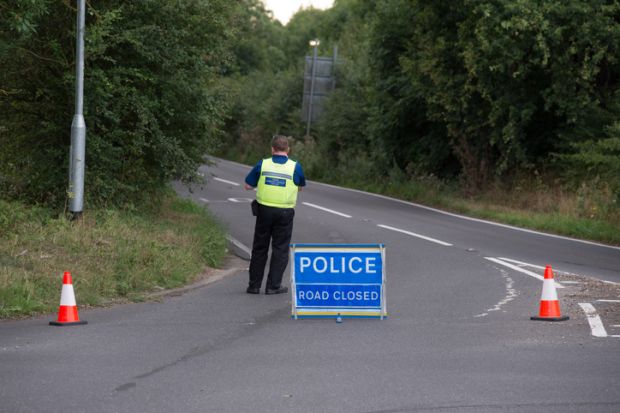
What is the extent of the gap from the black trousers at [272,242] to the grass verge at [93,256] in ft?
3.83

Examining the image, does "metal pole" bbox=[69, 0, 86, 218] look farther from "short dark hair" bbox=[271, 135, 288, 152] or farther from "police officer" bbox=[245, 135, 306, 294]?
"short dark hair" bbox=[271, 135, 288, 152]

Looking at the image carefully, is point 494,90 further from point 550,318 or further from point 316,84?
point 316,84

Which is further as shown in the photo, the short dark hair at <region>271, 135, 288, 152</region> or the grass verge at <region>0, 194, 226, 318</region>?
the short dark hair at <region>271, 135, 288, 152</region>

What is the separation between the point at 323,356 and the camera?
28.7 ft

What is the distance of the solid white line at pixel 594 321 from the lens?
9.88 m

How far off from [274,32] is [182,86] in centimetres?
9367

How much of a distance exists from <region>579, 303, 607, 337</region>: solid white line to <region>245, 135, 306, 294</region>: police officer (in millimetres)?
3407

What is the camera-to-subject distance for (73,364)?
830 cm

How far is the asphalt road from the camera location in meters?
7.18

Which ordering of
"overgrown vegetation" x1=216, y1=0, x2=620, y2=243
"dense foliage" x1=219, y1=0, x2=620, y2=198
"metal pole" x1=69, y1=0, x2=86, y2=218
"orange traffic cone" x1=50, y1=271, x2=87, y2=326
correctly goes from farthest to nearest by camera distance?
"dense foliage" x1=219, y1=0, x2=620, y2=198
"overgrown vegetation" x1=216, y1=0, x2=620, y2=243
"metal pole" x1=69, y1=0, x2=86, y2=218
"orange traffic cone" x1=50, y1=271, x2=87, y2=326

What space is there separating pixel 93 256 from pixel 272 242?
2279mm

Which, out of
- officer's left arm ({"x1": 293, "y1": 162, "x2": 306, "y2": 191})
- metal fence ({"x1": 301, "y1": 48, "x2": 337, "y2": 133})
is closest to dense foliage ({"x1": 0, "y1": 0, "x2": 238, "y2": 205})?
officer's left arm ({"x1": 293, "y1": 162, "x2": 306, "y2": 191})

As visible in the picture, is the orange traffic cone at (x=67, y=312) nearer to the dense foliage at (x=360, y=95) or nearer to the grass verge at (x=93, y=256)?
the grass verge at (x=93, y=256)

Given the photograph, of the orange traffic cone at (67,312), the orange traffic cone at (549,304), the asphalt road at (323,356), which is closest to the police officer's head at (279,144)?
the asphalt road at (323,356)
